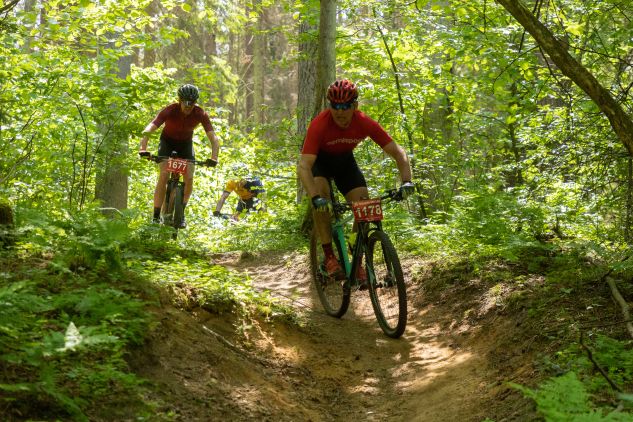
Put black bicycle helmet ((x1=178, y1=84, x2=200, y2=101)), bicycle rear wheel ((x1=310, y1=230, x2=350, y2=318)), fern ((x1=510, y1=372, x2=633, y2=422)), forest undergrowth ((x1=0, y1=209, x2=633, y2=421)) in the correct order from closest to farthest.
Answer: fern ((x1=510, y1=372, x2=633, y2=422)), forest undergrowth ((x1=0, y1=209, x2=633, y2=421)), bicycle rear wheel ((x1=310, y1=230, x2=350, y2=318)), black bicycle helmet ((x1=178, y1=84, x2=200, y2=101))

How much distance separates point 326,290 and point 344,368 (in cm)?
235

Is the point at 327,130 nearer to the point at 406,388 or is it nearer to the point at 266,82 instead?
the point at 406,388

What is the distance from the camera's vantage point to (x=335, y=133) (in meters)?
6.29

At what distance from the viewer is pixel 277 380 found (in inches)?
187

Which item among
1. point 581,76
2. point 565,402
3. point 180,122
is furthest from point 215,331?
point 180,122

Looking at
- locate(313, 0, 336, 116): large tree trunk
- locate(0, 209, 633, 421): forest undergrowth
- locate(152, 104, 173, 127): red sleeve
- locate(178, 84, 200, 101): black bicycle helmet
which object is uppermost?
locate(313, 0, 336, 116): large tree trunk

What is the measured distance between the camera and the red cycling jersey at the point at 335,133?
622 centimetres

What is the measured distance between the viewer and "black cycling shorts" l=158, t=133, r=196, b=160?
30.6 feet

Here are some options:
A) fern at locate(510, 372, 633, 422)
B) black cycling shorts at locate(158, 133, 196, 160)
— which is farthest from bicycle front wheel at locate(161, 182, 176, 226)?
fern at locate(510, 372, 633, 422)

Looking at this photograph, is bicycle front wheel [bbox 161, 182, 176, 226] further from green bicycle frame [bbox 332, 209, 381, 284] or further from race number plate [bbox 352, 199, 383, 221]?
race number plate [bbox 352, 199, 383, 221]

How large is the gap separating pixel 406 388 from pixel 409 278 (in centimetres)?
302

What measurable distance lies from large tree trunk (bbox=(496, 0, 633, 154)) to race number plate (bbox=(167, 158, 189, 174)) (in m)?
5.30

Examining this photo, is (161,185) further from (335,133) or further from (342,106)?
(342,106)

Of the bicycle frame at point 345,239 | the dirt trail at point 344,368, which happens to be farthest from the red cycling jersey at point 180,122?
the dirt trail at point 344,368
